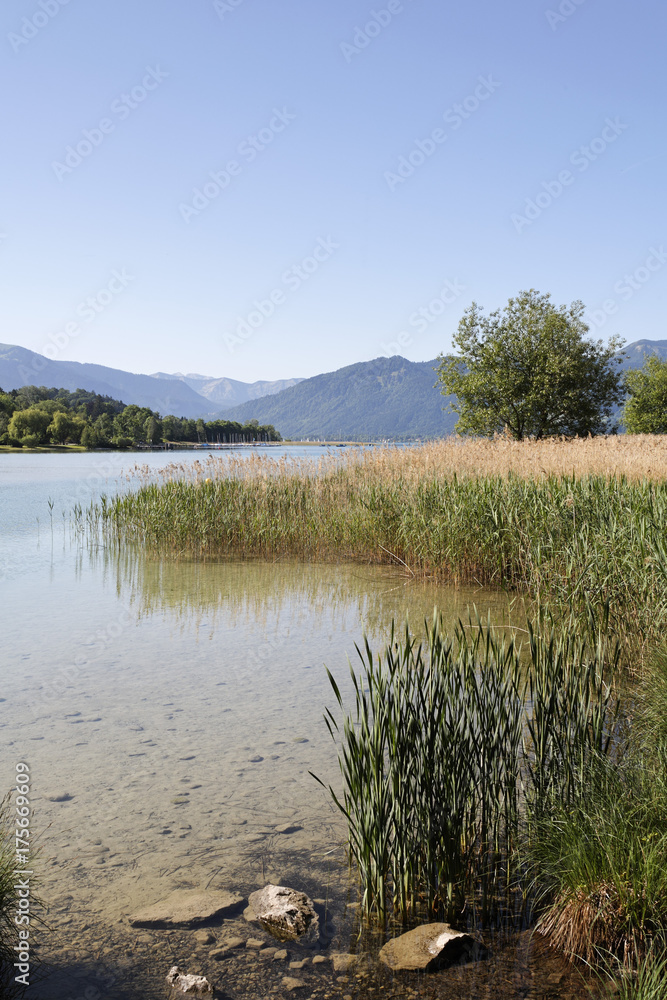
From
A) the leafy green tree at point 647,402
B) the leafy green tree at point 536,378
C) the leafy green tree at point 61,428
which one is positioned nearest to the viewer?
the leafy green tree at point 536,378

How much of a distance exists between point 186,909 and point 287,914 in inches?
16.7

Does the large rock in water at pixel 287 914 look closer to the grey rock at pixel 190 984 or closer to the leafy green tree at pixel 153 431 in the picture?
the grey rock at pixel 190 984

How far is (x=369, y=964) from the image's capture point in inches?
95.8

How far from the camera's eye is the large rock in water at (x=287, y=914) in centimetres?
257

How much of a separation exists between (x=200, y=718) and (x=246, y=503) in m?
7.93

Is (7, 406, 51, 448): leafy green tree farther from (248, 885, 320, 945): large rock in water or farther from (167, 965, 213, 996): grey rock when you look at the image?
(167, 965, 213, 996): grey rock

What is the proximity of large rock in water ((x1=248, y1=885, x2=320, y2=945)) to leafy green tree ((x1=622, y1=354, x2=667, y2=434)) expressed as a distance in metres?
51.5

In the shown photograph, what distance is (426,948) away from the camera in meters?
2.44

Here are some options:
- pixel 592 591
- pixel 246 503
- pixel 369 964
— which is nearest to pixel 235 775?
pixel 369 964

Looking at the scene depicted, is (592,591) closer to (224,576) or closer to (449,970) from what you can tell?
(449,970)

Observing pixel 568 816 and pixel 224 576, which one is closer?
pixel 568 816

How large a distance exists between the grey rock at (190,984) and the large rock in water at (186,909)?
0.29 m

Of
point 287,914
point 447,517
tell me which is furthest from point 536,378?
point 287,914

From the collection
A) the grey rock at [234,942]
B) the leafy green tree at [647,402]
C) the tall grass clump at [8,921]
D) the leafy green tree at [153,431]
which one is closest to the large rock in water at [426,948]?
the grey rock at [234,942]
